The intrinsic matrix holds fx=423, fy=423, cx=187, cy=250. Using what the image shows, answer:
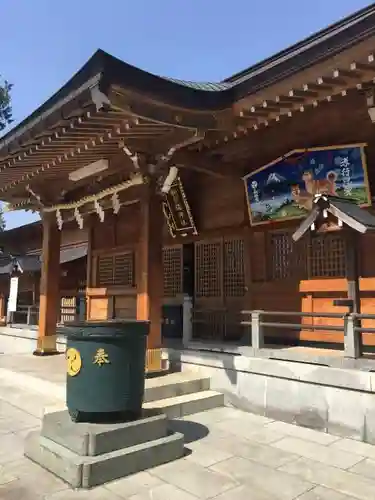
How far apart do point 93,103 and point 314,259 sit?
4.43 metres

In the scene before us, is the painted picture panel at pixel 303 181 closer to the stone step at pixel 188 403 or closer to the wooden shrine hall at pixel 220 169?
the wooden shrine hall at pixel 220 169

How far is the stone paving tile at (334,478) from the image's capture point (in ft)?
12.9

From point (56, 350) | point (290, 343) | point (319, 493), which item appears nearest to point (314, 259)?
point (290, 343)

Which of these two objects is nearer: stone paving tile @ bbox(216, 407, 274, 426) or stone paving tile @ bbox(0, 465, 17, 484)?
stone paving tile @ bbox(0, 465, 17, 484)

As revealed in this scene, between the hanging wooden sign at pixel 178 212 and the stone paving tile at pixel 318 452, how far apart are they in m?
4.91

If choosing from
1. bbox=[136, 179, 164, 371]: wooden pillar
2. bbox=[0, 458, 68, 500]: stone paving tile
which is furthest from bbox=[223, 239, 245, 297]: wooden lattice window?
bbox=[0, 458, 68, 500]: stone paving tile

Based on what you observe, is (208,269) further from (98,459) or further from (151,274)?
(98,459)

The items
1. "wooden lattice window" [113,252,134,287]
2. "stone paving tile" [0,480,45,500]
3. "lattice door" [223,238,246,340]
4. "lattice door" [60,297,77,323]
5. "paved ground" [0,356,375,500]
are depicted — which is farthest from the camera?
"lattice door" [60,297,77,323]

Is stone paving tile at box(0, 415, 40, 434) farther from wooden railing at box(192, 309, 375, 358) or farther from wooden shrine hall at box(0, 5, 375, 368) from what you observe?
wooden railing at box(192, 309, 375, 358)

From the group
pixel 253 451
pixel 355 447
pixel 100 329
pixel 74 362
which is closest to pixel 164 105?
pixel 100 329

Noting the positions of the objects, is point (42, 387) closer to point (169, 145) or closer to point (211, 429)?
point (211, 429)

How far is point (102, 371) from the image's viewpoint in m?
4.41

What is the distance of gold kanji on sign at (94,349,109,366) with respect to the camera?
4414 mm

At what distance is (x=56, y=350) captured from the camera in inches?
403
